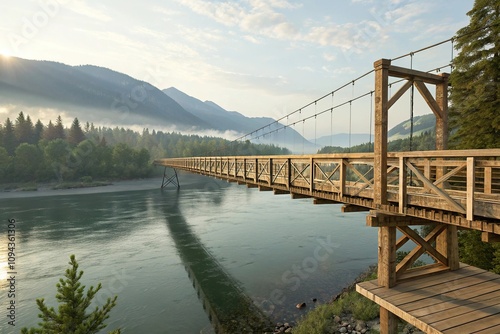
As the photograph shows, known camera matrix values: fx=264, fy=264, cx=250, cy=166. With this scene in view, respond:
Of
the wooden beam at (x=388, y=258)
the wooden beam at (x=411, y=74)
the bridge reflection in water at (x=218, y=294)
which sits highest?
the wooden beam at (x=411, y=74)

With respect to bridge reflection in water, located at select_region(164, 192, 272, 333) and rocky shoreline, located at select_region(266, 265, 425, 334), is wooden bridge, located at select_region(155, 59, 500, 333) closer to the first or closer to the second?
rocky shoreline, located at select_region(266, 265, 425, 334)

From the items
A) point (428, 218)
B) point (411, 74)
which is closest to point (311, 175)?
point (411, 74)

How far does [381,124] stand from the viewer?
5438 mm

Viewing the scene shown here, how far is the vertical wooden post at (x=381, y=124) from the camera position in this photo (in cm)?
536

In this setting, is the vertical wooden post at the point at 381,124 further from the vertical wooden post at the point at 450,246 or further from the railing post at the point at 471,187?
the vertical wooden post at the point at 450,246

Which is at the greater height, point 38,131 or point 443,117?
point 38,131

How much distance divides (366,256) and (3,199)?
194 feet

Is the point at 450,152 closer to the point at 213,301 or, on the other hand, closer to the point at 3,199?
the point at 213,301

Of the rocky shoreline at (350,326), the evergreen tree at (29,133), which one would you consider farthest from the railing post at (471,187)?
the evergreen tree at (29,133)

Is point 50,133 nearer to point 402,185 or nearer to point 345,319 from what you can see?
point 345,319

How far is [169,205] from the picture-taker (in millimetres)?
42125

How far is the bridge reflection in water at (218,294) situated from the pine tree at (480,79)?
13.0 m

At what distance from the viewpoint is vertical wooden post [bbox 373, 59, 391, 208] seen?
5.36 m

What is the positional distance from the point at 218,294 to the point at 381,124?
12.3 metres
